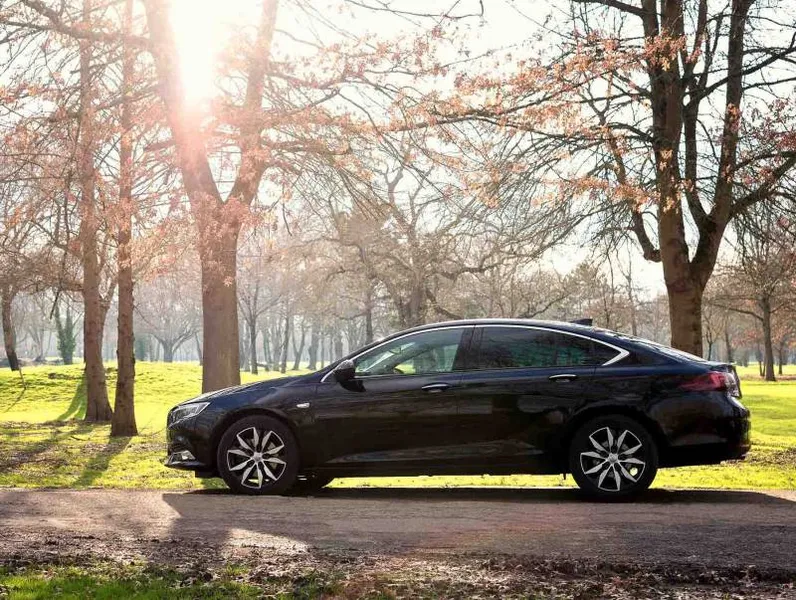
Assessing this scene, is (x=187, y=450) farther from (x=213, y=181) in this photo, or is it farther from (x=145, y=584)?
(x=213, y=181)

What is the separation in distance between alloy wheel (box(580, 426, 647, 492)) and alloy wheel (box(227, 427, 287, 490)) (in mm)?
2793

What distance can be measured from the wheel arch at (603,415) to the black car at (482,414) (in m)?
0.01

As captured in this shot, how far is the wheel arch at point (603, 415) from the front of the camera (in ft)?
28.1

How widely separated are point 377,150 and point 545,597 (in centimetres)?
1225

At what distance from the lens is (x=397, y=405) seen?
9008mm

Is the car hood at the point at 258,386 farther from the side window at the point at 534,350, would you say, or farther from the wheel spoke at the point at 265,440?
the side window at the point at 534,350

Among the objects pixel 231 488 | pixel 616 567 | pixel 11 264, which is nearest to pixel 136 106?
pixel 231 488

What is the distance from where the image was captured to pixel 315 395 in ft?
30.1

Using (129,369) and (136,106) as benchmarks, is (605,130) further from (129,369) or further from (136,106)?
(129,369)

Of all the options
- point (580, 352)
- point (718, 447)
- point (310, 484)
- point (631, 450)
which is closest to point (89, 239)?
point (310, 484)

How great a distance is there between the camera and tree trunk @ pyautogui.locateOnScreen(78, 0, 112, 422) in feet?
51.6

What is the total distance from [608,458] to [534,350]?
3.78 ft

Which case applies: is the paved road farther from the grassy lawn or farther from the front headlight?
the grassy lawn

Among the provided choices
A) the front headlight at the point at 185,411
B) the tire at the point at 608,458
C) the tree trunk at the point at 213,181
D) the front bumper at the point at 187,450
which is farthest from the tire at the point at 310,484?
the tree trunk at the point at 213,181
